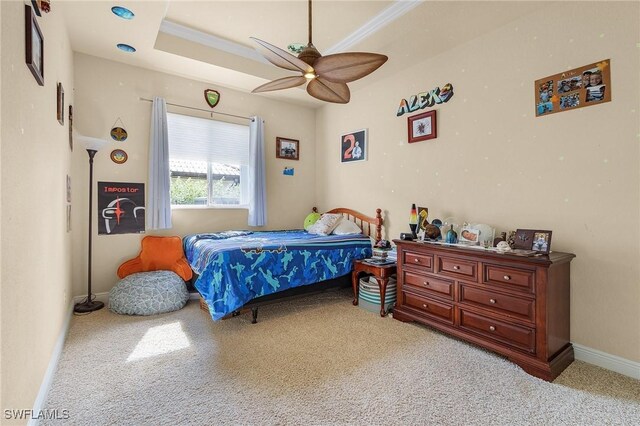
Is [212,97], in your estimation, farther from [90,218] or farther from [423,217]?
[423,217]

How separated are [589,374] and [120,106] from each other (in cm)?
495

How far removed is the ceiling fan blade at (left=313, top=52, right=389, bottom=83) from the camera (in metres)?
2.05

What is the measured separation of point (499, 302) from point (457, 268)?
0.39 m

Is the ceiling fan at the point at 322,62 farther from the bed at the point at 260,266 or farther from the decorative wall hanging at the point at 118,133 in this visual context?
the decorative wall hanging at the point at 118,133

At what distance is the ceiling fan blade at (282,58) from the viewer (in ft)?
6.72

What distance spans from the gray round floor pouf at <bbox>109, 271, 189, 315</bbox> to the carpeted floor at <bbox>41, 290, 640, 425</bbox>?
0.99 feet

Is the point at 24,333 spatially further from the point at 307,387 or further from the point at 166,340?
the point at 307,387


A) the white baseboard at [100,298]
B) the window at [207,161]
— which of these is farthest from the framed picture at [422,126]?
the white baseboard at [100,298]

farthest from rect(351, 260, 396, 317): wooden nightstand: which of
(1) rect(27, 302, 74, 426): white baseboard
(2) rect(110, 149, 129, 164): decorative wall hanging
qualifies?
(2) rect(110, 149, 129, 164): decorative wall hanging

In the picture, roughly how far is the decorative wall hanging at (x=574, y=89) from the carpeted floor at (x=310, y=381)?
1915 mm

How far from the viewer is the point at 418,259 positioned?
286cm

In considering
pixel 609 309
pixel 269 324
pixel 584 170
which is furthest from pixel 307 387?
pixel 584 170

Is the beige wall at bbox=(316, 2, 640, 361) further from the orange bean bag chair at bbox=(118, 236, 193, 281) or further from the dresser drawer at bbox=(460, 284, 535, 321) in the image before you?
the orange bean bag chair at bbox=(118, 236, 193, 281)

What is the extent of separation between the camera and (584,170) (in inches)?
89.0
